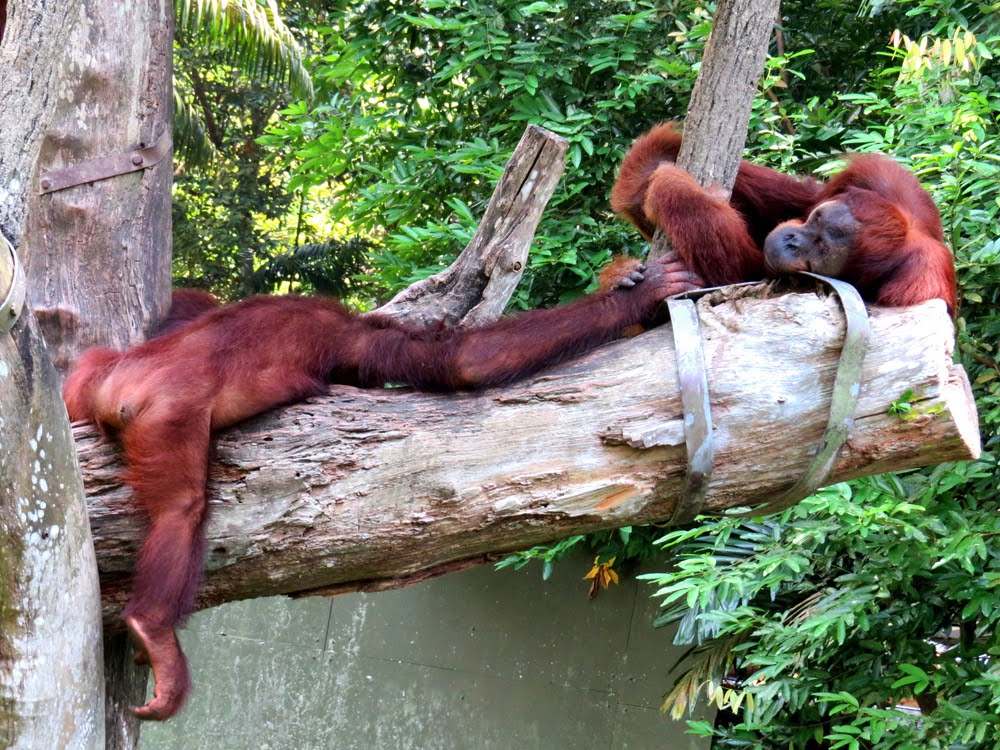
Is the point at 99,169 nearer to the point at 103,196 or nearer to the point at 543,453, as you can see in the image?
the point at 103,196

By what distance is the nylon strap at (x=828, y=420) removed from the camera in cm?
208

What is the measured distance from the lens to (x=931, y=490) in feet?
11.5

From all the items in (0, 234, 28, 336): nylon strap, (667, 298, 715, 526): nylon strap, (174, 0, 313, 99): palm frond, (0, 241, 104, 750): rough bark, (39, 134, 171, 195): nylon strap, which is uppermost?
(174, 0, 313, 99): palm frond

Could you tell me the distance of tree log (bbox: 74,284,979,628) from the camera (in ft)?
7.04

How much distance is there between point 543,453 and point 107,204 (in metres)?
1.46

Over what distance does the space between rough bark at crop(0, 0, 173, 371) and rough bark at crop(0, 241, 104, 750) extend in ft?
3.03

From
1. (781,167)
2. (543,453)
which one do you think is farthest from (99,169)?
(781,167)

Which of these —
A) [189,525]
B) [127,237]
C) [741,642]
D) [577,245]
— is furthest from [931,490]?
[127,237]

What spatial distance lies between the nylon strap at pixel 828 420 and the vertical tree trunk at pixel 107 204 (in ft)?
Result: 5.07

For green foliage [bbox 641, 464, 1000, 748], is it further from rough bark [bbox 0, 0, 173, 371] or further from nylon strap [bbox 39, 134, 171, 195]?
nylon strap [bbox 39, 134, 171, 195]

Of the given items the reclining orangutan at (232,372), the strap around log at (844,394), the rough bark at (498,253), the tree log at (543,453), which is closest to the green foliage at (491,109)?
the rough bark at (498,253)

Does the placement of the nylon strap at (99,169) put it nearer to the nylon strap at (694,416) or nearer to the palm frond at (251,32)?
the nylon strap at (694,416)

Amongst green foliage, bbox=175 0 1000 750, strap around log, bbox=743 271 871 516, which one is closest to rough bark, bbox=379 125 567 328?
strap around log, bbox=743 271 871 516

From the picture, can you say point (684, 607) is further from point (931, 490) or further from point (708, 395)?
point (708, 395)
